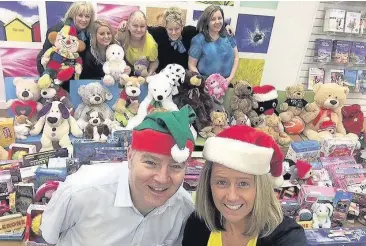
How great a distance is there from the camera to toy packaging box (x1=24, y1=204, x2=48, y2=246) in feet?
7.63

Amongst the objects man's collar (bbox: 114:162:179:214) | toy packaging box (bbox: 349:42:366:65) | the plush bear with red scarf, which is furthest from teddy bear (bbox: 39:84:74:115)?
toy packaging box (bbox: 349:42:366:65)

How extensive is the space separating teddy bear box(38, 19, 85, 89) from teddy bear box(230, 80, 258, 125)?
155cm

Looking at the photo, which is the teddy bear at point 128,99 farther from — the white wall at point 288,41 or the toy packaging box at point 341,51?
the toy packaging box at point 341,51

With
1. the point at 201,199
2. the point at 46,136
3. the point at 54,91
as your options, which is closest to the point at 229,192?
the point at 201,199

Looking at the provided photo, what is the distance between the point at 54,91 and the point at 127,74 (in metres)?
0.70

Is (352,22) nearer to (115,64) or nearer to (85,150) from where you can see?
(115,64)

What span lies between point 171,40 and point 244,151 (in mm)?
2676

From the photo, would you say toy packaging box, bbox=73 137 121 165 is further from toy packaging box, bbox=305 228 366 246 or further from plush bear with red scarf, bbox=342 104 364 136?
plush bear with red scarf, bbox=342 104 364 136

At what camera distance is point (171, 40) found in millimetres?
4172

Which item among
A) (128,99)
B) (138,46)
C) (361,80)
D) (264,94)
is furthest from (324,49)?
(128,99)

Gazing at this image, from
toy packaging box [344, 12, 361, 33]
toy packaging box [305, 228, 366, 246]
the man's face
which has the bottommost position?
toy packaging box [305, 228, 366, 246]

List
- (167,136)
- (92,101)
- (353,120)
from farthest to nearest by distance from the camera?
(353,120) → (92,101) → (167,136)

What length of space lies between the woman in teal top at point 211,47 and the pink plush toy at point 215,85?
0.90 ft

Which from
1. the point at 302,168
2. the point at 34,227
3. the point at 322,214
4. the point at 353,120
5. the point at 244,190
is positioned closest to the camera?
the point at 244,190
